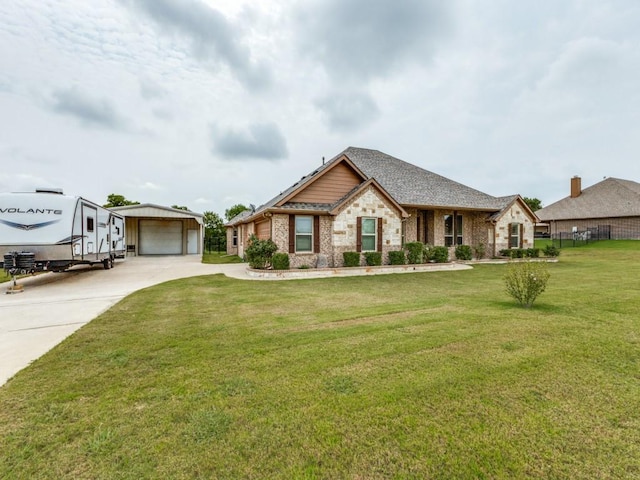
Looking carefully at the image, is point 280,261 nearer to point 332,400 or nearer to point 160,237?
point 332,400

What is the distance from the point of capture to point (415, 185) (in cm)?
1925

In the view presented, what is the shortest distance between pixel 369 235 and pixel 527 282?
859 cm

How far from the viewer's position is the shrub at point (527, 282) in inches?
264

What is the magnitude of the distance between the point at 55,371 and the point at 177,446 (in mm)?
2491

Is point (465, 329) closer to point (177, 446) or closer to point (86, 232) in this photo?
point (177, 446)

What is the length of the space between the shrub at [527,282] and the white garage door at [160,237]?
90.8 ft

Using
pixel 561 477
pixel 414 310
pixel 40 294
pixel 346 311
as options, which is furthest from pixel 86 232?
pixel 561 477

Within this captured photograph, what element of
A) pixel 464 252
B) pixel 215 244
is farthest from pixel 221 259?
pixel 464 252

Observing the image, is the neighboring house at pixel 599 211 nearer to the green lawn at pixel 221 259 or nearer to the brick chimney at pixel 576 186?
the brick chimney at pixel 576 186

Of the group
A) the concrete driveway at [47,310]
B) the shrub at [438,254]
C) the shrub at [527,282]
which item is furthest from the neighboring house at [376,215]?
the shrub at [527,282]

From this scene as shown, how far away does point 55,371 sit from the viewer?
368cm

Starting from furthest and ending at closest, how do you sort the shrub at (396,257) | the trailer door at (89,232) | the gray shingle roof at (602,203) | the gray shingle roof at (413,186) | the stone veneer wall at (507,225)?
the gray shingle roof at (602,203) → the stone veneer wall at (507,225) → the gray shingle roof at (413,186) → the shrub at (396,257) → the trailer door at (89,232)

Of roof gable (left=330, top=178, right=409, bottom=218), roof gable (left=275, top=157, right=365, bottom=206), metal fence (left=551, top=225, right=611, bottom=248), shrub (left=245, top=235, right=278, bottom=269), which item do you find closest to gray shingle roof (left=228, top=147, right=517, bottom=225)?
roof gable (left=330, top=178, right=409, bottom=218)

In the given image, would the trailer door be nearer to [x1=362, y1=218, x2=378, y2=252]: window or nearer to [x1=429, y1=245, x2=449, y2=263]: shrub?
[x1=362, y1=218, x2=378, y2=252]: window
